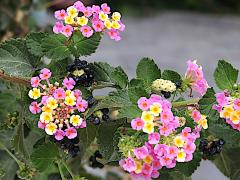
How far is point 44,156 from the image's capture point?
623mm

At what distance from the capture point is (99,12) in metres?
0.62

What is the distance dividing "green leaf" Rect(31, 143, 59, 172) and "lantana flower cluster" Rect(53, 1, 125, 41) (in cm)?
13

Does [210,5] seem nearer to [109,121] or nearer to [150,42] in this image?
[150,42]

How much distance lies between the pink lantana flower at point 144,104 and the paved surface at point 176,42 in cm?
237

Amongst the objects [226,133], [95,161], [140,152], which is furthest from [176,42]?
[140,152]

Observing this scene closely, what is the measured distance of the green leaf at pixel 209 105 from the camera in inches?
23.2

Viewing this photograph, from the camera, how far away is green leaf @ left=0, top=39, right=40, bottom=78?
63 cm

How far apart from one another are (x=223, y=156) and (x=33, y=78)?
29cm

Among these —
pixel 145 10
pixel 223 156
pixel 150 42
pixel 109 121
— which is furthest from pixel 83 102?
pixel 145 10

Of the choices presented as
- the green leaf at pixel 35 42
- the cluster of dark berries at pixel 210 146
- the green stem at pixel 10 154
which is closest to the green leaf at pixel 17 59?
the green leaf at pixel 35 42

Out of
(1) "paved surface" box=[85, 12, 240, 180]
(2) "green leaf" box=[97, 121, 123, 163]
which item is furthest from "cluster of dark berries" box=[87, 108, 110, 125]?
(1) "paved surface" box=[85, 12, 240, 180]

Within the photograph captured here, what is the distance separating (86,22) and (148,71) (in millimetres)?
91

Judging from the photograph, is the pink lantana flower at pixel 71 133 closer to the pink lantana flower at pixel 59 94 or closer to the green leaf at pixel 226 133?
the pink lantana flower at pixel 59 94

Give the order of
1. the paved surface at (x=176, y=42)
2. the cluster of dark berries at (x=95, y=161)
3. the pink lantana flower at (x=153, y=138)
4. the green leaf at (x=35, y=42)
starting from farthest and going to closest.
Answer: the paved surface at (x=176, y=42), the cluster of dark berries at (x=95, y=161), the green leaf at (x=35, y=42), the pink lantana flower at (x=153, y=138)
